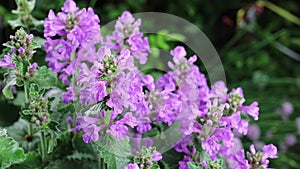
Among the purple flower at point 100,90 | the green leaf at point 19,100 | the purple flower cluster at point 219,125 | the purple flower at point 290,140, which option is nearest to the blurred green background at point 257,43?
the purple flower at point 290,140

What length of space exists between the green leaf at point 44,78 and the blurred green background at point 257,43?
31.6 inches

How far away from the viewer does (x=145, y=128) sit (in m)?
0.98

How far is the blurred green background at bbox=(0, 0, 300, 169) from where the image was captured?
1935 mm

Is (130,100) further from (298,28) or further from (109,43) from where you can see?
(298,28)

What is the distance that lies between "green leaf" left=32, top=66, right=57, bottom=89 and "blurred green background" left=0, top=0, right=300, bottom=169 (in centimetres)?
80

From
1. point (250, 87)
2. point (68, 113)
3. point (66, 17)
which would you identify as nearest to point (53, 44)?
point (66, 17)

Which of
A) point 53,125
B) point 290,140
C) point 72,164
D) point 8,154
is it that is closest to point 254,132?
point 290,140

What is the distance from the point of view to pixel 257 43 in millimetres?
2398

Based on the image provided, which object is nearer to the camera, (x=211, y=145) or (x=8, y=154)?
(x=8, y=154)

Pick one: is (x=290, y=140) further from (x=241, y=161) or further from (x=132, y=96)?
(x=132, y=96)

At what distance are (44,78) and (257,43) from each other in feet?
5.36

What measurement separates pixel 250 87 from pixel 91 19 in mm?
1343

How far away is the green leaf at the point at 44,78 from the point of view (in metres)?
0.97

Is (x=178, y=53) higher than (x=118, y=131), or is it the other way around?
(x=178, y=53)
